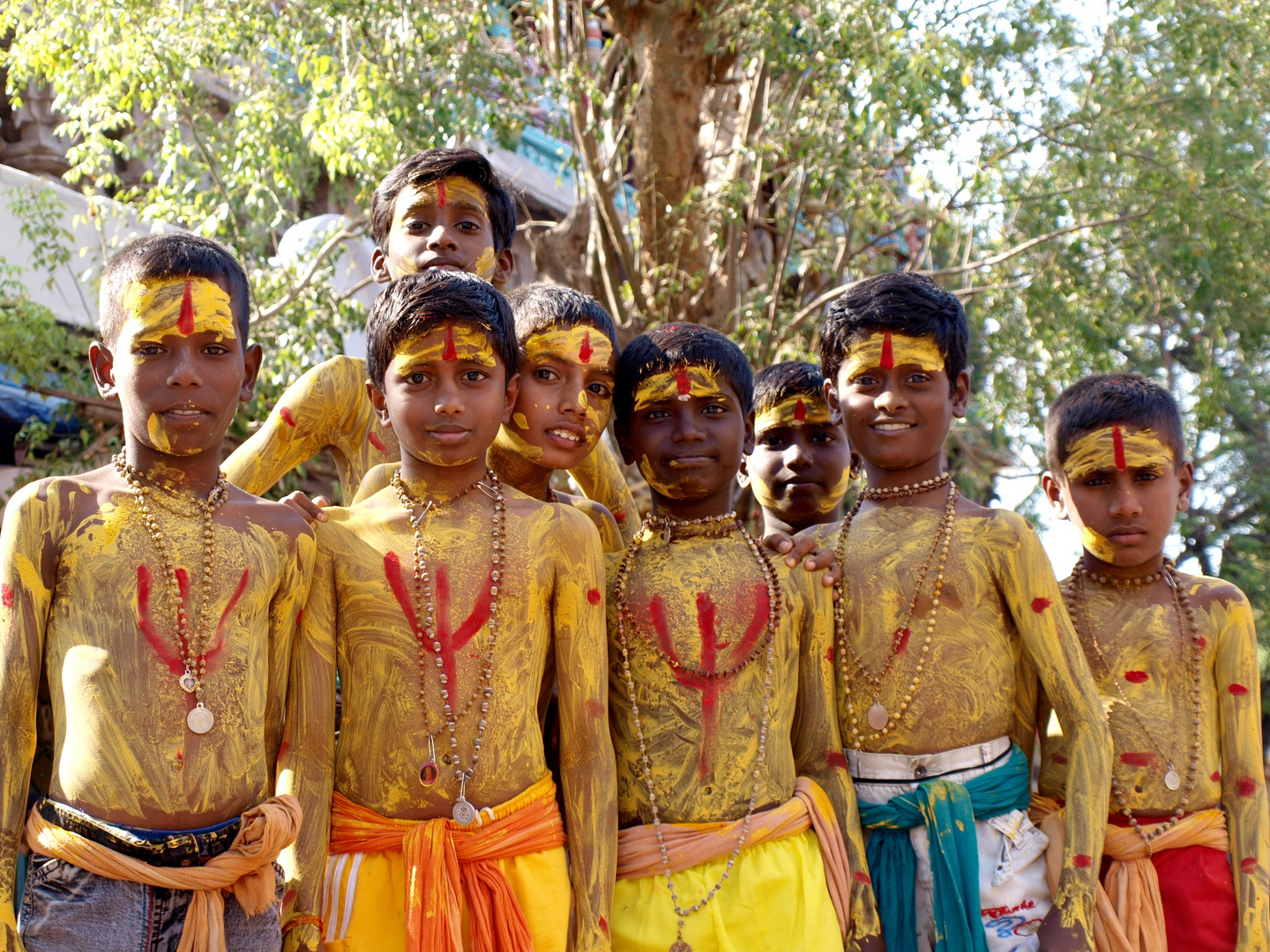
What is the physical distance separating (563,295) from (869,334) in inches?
31.4

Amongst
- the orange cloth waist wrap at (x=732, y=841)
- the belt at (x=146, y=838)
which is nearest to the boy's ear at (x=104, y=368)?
the belt at (x=146, y=838)

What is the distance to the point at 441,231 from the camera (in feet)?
10.8

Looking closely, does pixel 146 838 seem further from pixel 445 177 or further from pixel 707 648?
pixel 445 177

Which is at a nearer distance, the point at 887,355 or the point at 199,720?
the point at 199,720

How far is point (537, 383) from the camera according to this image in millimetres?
2945

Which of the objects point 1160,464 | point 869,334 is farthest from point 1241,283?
point 869,334

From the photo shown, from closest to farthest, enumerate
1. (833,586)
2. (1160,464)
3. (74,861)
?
(74,861) < (833,586) < (1160,464)

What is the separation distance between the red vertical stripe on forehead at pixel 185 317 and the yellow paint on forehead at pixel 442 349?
16.8 inches

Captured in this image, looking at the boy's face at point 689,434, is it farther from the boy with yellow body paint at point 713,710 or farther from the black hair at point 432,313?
the black hair at point 432,313

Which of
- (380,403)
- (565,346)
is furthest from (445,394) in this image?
(565,346)

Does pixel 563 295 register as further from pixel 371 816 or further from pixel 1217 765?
pixel 1217 765

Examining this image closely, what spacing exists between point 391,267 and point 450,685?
145cm

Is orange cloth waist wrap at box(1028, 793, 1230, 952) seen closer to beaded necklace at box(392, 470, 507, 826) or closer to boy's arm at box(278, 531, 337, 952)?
beaded necklace at box(392, 470, 507, 826)

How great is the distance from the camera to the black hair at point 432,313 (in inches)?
101
